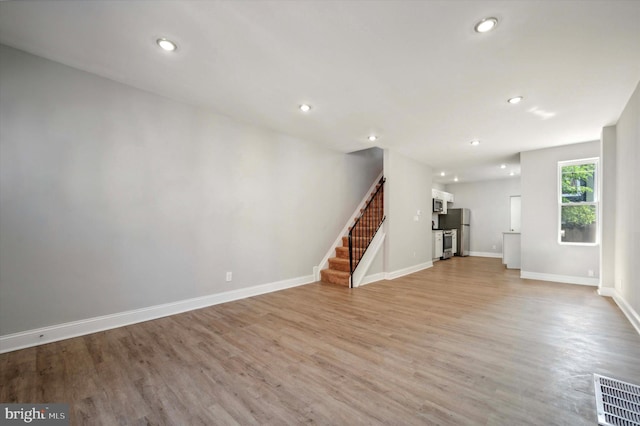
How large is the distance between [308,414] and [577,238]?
6144 millimetres

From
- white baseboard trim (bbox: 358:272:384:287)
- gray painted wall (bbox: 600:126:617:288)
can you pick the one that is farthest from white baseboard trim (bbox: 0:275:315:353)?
gray painted wall (bbox: 600:126:617:288)

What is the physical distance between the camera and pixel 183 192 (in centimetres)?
346

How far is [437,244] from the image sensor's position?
27.0 ft

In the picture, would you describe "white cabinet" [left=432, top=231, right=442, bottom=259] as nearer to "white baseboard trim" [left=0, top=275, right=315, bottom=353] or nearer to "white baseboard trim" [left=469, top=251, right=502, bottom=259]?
"white baseboard trim" [left=469, top=251, right=502, bottom=259]

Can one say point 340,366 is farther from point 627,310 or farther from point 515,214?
point 515,214

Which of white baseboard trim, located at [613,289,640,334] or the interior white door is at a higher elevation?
the interior white door

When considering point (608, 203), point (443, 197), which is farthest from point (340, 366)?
point (443, 197)

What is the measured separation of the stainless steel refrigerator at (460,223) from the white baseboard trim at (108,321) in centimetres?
795

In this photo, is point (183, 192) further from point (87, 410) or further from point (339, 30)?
point (339, 30)

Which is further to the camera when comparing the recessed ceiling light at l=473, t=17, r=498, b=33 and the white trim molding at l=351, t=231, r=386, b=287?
the white trim molding at l=351, t=231, r=386, b=287

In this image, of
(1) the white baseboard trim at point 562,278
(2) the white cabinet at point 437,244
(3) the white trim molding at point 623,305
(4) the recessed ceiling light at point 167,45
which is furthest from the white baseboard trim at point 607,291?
(4) the recessed ceiling light at point 167,45

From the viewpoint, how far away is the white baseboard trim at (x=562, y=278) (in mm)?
4857

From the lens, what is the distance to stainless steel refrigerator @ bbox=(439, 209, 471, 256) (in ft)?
30.9

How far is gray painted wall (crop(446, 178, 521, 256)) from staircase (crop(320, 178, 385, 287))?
210 inches
